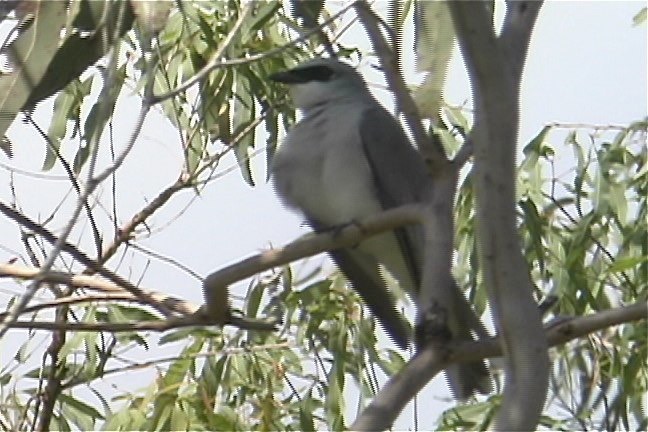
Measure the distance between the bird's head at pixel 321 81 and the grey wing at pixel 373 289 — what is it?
273mm

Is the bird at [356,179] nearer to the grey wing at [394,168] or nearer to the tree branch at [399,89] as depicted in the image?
the grey wing at [394,168]

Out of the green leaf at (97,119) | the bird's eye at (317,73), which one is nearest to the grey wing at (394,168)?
the bird's eye at (317,73)

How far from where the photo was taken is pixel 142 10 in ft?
4.62

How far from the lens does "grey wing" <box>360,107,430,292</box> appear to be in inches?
100

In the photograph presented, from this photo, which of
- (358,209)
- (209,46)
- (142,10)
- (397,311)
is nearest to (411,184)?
(358,209)

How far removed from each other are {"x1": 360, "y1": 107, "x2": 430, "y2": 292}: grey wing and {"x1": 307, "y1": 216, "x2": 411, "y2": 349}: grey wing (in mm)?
79

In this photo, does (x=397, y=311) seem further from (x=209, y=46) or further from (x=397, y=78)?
(x=397, y=78)

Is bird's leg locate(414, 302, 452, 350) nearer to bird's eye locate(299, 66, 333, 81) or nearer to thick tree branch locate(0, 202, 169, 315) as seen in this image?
thick tree branch locate(0, 202, 169, 315)

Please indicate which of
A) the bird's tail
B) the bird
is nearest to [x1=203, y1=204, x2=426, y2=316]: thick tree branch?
the bird's tail

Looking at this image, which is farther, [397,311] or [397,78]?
[397,311]

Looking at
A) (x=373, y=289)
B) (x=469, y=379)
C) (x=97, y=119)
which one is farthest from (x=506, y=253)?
(x=373, y=289)

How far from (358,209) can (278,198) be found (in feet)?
0.58

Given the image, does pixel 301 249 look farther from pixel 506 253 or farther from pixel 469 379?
pixel 469 379

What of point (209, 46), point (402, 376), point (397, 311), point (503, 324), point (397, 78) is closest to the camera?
point (503, 324)
